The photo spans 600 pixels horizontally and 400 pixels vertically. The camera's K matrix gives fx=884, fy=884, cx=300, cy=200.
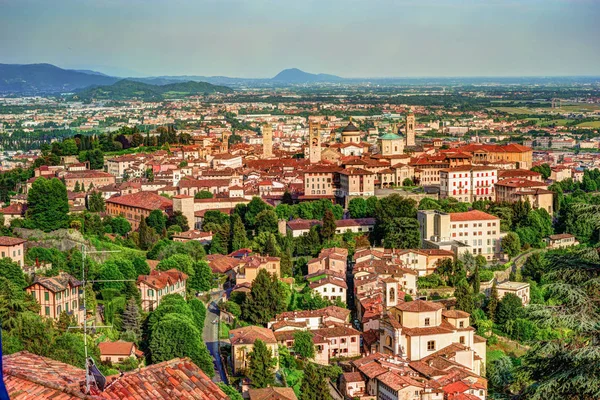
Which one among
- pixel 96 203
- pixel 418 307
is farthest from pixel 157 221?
pixel 418 307

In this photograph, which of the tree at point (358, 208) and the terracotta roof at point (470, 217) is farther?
the tree at point (358, 208)

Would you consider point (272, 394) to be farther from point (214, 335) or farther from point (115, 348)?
point (214, 335)

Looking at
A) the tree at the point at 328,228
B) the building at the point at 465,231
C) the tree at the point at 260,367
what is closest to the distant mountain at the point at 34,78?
the tree at the point at 328,228

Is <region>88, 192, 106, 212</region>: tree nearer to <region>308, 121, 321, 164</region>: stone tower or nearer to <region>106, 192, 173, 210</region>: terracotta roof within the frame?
<region>106, 192, 173, 210</region>: terracotta roof

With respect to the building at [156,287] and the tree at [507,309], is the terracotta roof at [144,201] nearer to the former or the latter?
the building at [156,287]

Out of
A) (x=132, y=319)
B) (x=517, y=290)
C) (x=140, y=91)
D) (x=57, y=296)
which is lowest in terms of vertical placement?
(x=517, y=290)
